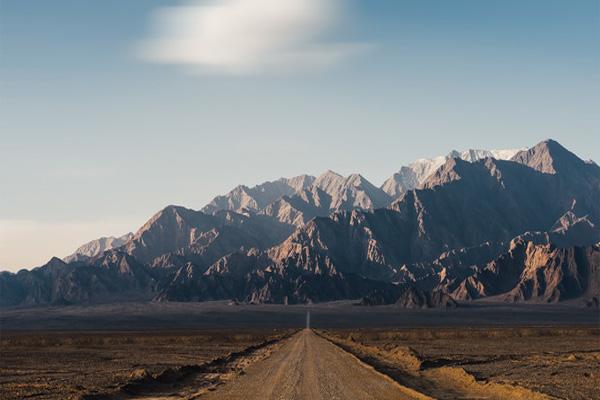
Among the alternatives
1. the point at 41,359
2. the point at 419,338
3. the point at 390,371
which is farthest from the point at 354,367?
the point at 419,338

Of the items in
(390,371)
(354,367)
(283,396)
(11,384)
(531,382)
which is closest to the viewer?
(283,396)

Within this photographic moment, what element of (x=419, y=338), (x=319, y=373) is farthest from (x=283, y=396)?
(x=419, y=338)

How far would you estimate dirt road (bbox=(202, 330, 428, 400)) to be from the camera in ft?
119

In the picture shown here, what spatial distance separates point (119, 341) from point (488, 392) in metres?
89.4

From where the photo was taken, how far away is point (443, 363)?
57.9 metres

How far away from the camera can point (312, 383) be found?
41969 millimetres

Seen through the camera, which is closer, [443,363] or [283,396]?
[283,396]

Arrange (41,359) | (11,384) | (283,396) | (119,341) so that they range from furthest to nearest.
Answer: (119,341)
(41,359)
(11,384)
(283,396)

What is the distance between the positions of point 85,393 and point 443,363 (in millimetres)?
29279

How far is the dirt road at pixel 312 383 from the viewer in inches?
1434

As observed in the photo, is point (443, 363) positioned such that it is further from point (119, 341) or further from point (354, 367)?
point (119, 341)

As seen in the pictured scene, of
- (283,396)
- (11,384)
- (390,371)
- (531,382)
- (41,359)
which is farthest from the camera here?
(41,359)

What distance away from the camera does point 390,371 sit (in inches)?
2003

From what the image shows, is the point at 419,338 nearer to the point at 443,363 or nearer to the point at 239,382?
the point at 443,363
